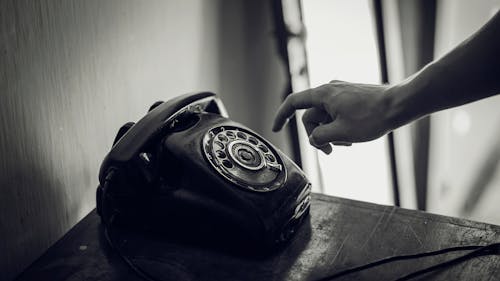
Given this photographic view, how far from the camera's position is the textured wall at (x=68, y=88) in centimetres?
76

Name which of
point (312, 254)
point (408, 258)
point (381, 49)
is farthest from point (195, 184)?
point (381, 49)

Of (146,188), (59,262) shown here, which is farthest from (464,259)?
(59,262)

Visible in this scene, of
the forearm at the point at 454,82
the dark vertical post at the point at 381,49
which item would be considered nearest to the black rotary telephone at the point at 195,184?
the forearm at the point at 454,82

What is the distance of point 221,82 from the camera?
1.37 m

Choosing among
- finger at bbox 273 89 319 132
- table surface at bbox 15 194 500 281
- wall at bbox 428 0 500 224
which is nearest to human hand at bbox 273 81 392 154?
finger at bbox 273 89 319 132

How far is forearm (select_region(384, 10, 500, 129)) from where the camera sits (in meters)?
0.69

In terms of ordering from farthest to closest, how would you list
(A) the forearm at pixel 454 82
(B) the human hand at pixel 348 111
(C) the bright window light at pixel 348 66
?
(C) the bright window light at pixel 348 66 < (B) the human hand at pixel 348 111 < (A) the forearm at pixel 454 82

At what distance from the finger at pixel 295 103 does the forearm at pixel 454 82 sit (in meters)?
0.11

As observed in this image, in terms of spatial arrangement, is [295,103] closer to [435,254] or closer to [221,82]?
[435,254]

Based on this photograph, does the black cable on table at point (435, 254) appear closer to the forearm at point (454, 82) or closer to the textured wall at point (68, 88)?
the forearm at point (454, 82)

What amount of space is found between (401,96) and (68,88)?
47 cm

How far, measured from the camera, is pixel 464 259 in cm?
75

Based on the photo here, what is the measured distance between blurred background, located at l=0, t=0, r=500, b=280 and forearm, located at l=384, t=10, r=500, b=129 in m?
0.45

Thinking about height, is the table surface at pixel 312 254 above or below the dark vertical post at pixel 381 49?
below
